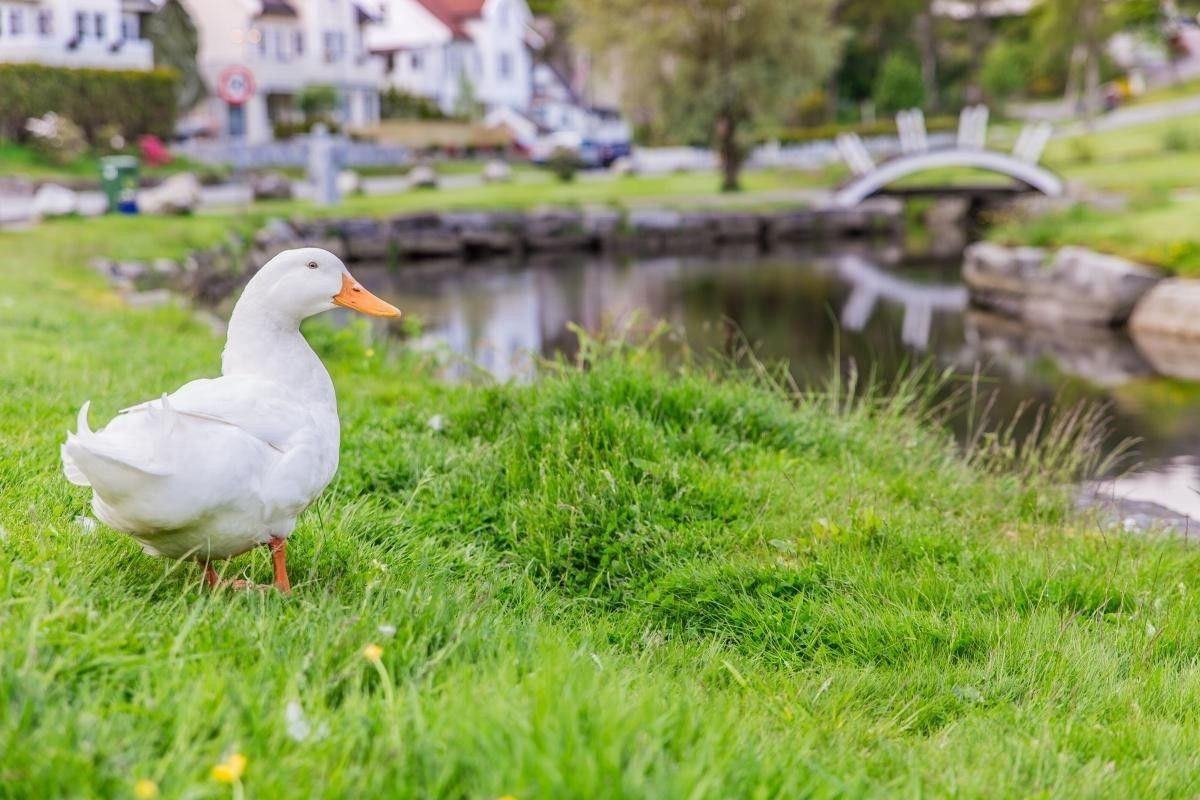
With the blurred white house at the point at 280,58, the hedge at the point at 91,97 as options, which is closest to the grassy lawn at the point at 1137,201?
the hedge at the point at 91,97

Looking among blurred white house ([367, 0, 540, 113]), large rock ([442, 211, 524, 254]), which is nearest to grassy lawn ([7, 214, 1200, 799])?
large rock ([442, 211, 524, 254])

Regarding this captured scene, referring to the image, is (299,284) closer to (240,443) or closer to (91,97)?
(240,443)

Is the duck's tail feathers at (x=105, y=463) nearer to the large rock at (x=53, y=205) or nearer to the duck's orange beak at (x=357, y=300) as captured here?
the duck's orange beak at (x=357, y=300)

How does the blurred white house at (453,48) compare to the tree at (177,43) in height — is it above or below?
above

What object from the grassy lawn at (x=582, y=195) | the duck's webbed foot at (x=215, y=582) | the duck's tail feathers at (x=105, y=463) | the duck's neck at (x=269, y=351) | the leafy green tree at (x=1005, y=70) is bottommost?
the duck's webbed foot at (x=215, y=582)

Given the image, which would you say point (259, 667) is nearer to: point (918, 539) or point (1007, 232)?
point (918, 539)

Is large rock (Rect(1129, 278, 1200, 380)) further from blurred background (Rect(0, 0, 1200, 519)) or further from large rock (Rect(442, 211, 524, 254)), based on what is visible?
large rock (Rect(442, 211, 524, 254))

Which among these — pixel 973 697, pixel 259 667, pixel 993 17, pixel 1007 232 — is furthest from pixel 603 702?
pixel 993 17

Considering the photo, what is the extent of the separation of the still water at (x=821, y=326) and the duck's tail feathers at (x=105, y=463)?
3768 millimetres

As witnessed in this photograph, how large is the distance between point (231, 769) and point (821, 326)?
13.9 meters

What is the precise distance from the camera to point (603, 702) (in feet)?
7.35

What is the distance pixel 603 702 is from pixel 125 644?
1016mm

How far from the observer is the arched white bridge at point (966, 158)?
27.1 metres

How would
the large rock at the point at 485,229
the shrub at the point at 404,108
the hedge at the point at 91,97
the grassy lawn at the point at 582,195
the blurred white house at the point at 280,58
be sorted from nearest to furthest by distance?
the large rock at the point at 485,229, the grassy lawn at the point at 582,195, the hedge at the point at 91,97, the blurred white house at the point at 280,58, the shrub at the point at 404,108
